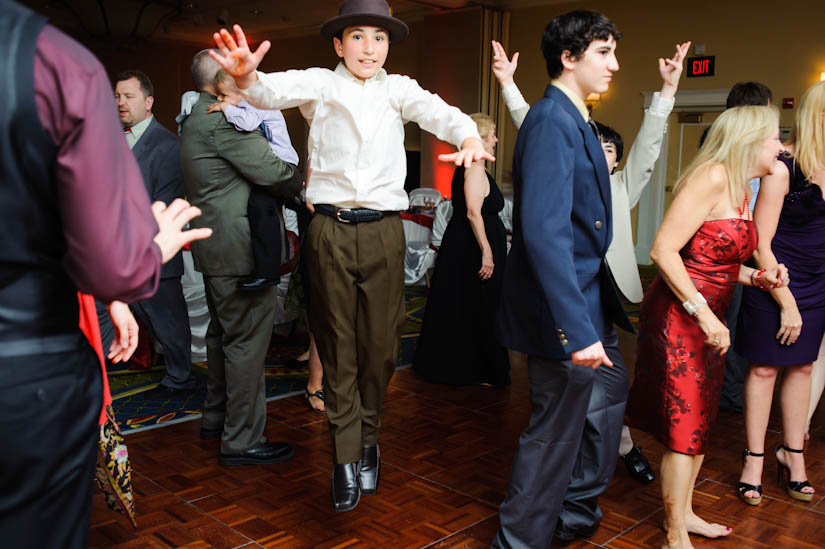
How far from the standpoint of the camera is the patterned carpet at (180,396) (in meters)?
3.55

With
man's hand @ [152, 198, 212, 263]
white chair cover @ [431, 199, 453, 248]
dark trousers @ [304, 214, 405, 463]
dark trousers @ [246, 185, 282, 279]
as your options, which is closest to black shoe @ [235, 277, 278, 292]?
dark trousers @ [246, 185, 282, 279]

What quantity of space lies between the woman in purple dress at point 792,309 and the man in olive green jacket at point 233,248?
180cm

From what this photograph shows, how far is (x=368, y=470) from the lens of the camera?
2719 millimetres

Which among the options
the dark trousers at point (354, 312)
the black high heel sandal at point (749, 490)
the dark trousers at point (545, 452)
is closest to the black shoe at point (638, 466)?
the black high heel sandal at point (749, 490)

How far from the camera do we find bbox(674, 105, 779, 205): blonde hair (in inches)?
89.4

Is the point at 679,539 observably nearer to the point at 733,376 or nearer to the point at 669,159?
the point at 733,376

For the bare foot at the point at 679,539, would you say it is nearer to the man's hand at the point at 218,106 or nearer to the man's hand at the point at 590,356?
the man's hand at the point at 590,356

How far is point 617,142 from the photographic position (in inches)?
111

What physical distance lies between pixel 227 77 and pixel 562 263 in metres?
1.57

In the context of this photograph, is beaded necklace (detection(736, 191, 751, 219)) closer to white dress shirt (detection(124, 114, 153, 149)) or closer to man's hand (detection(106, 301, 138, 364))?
man's hand (detection(106, 301, 138, 364))

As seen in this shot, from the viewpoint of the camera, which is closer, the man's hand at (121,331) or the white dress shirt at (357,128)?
the man's hand at (121,331)

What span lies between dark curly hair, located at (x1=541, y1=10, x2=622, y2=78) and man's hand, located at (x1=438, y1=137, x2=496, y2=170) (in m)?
0.28

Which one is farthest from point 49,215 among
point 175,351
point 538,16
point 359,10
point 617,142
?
point 538,16

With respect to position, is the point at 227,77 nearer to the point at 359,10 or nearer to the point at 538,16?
the point at 359,10
